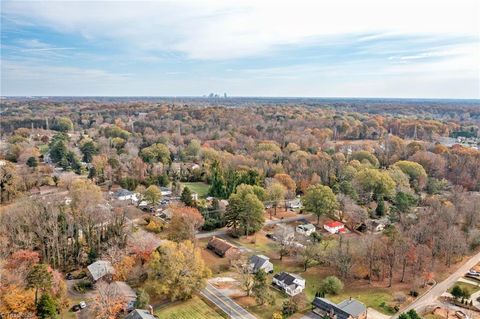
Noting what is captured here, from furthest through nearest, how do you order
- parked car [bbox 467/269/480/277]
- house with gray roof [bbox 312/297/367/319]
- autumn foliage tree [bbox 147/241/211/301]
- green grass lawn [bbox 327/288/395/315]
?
parked car [bbox 467/269/480/277] → green grass lawn [bbox 327/288/395/315] → autumn foliage tree [bbox 147/241/211/301] → house with gray roof [bbox 312/297/367/319]

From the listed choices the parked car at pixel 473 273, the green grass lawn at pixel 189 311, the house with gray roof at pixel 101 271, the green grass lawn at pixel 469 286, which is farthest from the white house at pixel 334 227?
the house with gray roof at pixel 101 271

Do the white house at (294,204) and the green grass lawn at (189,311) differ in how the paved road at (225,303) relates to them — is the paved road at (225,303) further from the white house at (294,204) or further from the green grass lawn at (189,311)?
the white house at (294,204)

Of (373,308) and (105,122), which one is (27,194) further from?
(105,122)

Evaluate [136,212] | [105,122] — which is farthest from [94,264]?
[105,122]

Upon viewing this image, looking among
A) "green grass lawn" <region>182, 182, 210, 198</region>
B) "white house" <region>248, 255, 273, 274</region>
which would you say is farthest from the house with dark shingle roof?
"green grass lawn" <region>182, 182, 210, 198</region>

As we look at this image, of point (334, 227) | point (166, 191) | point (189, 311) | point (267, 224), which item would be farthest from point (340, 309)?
point (166, 191)

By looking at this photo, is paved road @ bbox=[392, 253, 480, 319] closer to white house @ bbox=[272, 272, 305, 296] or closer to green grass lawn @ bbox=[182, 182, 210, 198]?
white house @ bbox=[272, 272, 305, 296]
